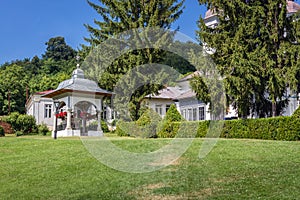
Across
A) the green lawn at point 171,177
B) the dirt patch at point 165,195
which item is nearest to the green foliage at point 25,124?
the green lawn at point 171,177

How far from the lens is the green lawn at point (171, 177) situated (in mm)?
7477

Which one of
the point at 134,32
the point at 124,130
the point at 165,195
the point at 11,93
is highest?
the point at 134,32

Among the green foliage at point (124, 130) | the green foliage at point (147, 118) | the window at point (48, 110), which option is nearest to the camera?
the green foliage at point (147, 118)

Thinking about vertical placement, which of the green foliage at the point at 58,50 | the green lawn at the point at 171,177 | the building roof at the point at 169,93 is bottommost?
the green lawn at the point at 171,177

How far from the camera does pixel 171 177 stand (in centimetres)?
886

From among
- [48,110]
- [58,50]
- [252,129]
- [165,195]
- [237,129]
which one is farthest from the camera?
[58,50]

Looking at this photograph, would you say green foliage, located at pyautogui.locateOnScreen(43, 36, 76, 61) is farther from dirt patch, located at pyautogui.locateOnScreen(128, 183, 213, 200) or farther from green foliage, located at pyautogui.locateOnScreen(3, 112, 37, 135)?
dirt patch, located at pyautogui.locateOnScreen(128, 183, 213, 200)

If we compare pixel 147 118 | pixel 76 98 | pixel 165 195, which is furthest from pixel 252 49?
pixel 165 195

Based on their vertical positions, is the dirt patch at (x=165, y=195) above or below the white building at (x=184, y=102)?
below

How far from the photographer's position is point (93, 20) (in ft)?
95.0

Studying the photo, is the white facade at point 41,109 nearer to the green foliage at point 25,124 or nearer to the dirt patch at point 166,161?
the green foliage at point 25,124

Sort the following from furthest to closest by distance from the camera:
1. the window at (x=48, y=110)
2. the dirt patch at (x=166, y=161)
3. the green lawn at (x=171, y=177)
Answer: the window at (x=48, y=110) → the dirt patch at (x=166, y=161) → the green lawn at (x=171, y=177)

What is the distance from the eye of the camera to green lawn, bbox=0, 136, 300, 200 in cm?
Answer: 748

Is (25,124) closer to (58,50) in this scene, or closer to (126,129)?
(126,129)
